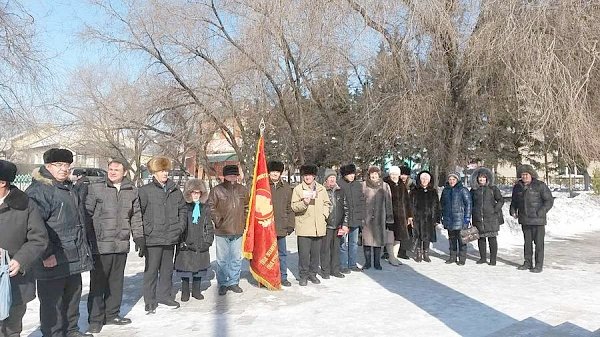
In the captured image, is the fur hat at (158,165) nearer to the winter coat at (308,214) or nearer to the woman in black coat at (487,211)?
the winter coat at (308,214)

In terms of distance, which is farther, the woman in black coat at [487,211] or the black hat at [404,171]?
the black hat at [404,171]

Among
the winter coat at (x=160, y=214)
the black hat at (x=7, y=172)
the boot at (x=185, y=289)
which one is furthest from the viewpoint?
the boot at (x=185, y=289)

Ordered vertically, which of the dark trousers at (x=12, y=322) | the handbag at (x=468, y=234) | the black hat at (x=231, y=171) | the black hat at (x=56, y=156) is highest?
the black hat at (x=56, y=156)

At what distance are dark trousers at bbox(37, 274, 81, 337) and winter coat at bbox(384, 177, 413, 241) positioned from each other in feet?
18.9

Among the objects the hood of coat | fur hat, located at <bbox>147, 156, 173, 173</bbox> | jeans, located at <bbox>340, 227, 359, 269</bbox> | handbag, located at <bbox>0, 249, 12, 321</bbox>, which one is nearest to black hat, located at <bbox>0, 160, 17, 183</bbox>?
handbag, located at <bbox>0, 249, 12, 321</bbox>

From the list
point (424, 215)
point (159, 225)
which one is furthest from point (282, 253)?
point (424, 215)

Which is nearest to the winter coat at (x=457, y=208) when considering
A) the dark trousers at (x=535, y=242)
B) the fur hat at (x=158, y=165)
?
the dark trousers at (x=535, y=242)

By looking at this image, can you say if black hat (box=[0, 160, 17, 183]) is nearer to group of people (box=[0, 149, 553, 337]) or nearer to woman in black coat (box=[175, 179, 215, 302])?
group of people (box=[0, 149, 553, 337])

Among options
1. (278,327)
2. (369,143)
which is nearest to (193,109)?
(369,143)

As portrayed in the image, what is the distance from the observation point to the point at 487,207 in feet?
30.5

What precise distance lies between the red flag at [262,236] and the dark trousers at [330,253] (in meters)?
0.95

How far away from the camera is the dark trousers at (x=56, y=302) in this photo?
4777mm

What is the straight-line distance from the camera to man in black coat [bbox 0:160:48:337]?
4.11 m

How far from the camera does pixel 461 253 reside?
9461 millimetres
